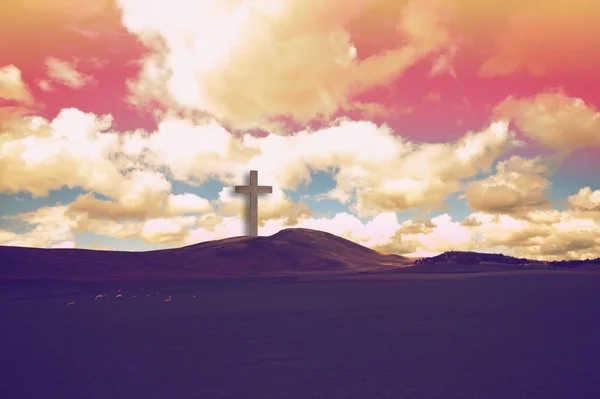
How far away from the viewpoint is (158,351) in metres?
11.9

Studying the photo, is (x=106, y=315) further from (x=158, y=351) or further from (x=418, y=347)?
(x=418, y=347)

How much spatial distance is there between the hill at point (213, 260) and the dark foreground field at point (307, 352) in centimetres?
3250

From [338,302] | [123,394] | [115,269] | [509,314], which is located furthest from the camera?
[115,269]

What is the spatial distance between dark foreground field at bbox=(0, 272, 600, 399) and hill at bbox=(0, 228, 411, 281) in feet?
107

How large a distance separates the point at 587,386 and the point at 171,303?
17956mm

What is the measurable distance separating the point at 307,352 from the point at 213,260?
5347cm

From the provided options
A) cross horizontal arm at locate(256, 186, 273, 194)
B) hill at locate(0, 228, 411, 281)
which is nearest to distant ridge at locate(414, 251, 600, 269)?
hill at locate(0, 228, 411, 281)

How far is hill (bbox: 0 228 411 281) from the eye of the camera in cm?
5131

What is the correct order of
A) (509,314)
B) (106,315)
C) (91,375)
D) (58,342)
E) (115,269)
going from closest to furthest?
(91,375), (58,342), (509,314), (106,315), (115,269)

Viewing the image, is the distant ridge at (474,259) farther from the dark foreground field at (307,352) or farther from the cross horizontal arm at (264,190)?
the dark foreground field at (307,352)

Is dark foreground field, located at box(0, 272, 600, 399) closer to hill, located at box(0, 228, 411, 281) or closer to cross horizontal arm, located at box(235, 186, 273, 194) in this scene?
hill, located at box(0, 228, 411, 281)

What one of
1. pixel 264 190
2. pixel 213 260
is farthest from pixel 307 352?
pixel 213 260

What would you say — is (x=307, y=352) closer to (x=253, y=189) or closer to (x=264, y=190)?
(x=253, y=189)

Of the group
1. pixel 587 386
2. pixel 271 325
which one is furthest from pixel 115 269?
pixel 587 386
